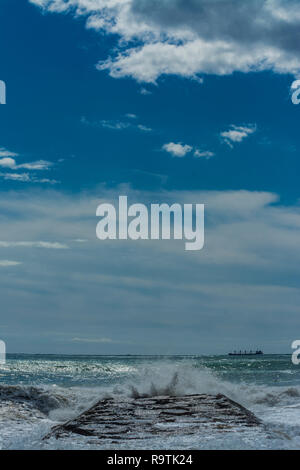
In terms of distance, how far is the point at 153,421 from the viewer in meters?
9.30

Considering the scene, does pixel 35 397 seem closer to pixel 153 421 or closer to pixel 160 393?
pixel 160 393

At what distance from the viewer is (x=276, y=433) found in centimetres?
795

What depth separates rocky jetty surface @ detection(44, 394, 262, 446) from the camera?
788 centimetres

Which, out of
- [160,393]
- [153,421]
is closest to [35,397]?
[160,393]

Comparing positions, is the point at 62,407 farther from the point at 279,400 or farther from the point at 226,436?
the point at 226,436

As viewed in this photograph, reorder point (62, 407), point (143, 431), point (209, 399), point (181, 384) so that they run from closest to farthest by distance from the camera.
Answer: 1. point (143, 431)
2. point (209, 399)
3. point (62, 407)
4. point (181, 384)

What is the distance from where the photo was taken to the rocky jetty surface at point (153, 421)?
7.88 meters

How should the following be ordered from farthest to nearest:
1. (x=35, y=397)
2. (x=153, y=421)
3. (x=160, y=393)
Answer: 1. (x=160, y=393)
2. (x=35, y=397)
3. (x=153, y=421)

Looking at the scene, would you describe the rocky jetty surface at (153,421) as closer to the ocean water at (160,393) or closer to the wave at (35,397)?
the ocean water at (160,393)

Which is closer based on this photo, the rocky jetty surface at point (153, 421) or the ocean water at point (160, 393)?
the ocean water at point (160, 393)

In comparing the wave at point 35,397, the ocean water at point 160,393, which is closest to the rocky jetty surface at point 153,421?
Result: the ocean water at point 160,393
